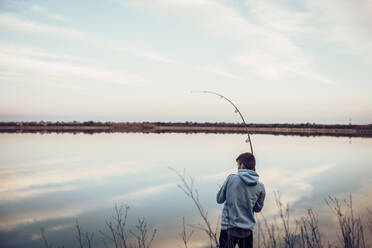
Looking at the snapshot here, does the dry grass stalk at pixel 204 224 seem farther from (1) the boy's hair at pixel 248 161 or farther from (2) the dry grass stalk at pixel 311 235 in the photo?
(2) the dry grass stalk at pixel 311 235

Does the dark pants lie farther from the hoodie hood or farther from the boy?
the hoodie hood

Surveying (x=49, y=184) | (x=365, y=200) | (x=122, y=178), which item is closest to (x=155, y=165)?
(x=122, y=178)

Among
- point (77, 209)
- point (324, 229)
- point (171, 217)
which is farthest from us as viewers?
point (77, 209)

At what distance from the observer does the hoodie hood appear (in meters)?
3.50

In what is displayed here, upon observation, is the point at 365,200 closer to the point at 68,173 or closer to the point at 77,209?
the point at 77,209

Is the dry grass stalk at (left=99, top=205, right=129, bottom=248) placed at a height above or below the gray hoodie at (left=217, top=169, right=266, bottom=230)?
below

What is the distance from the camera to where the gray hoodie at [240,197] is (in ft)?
11.7

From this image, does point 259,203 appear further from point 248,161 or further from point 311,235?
point 311,235

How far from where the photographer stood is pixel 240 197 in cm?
359

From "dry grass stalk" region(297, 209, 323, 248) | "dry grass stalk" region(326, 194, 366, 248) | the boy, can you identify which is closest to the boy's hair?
the boy

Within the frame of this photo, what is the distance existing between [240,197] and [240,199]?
0.07 ft

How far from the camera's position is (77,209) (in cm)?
920

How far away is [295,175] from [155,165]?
7.67m

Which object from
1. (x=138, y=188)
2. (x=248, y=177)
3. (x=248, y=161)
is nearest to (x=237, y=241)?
(x=248, y=177)
